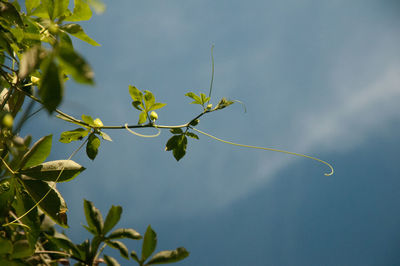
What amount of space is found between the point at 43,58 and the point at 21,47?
49 cm

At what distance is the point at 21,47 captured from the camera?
0.78 m

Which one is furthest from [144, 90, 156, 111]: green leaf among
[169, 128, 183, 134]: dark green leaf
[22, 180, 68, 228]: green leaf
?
[22, 180, 68, 228]: green leaf

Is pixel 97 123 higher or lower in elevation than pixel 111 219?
higher

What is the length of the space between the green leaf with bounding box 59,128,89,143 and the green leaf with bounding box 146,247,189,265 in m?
0.65

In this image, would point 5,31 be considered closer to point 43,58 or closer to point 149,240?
point 43,58

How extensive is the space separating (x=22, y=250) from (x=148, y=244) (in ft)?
0.83

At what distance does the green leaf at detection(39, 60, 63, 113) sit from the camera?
1.03 feet

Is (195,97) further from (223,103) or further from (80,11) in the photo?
(80,11)

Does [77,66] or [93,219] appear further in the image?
[93,219]

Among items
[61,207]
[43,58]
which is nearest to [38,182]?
[61,207]

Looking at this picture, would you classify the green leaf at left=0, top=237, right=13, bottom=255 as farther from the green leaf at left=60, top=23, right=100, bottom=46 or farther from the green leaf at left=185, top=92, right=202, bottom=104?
the green leaf at left=185, top=92, right=202, bottom=104

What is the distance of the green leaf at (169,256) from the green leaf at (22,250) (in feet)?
0.79

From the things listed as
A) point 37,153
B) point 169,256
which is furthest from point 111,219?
point 37,153

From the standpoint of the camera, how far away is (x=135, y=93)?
117 cm
